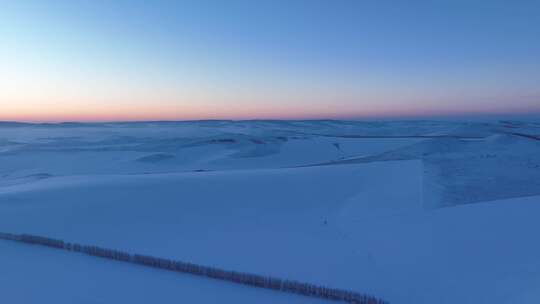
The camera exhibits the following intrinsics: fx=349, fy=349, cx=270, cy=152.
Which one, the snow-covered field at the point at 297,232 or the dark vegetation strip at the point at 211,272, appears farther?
the snow-covered field at the point at 297,232

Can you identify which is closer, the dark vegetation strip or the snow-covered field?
the dark vegetation strip

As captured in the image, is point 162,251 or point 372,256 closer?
point 372,256

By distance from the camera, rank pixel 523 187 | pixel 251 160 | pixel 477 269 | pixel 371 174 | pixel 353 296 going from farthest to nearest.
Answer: pixel 251 160, pixel 371 174, pixel 523 187, pixel 477 269, pixel 353 296

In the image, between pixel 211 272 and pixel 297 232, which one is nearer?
pixel 211 272

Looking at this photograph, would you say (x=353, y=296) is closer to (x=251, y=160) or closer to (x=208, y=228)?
(x=208, y=228)

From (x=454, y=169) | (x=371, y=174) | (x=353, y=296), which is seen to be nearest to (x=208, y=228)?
(x=353, y=296)

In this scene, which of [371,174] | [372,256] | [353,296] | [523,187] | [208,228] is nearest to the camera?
[353,296]
